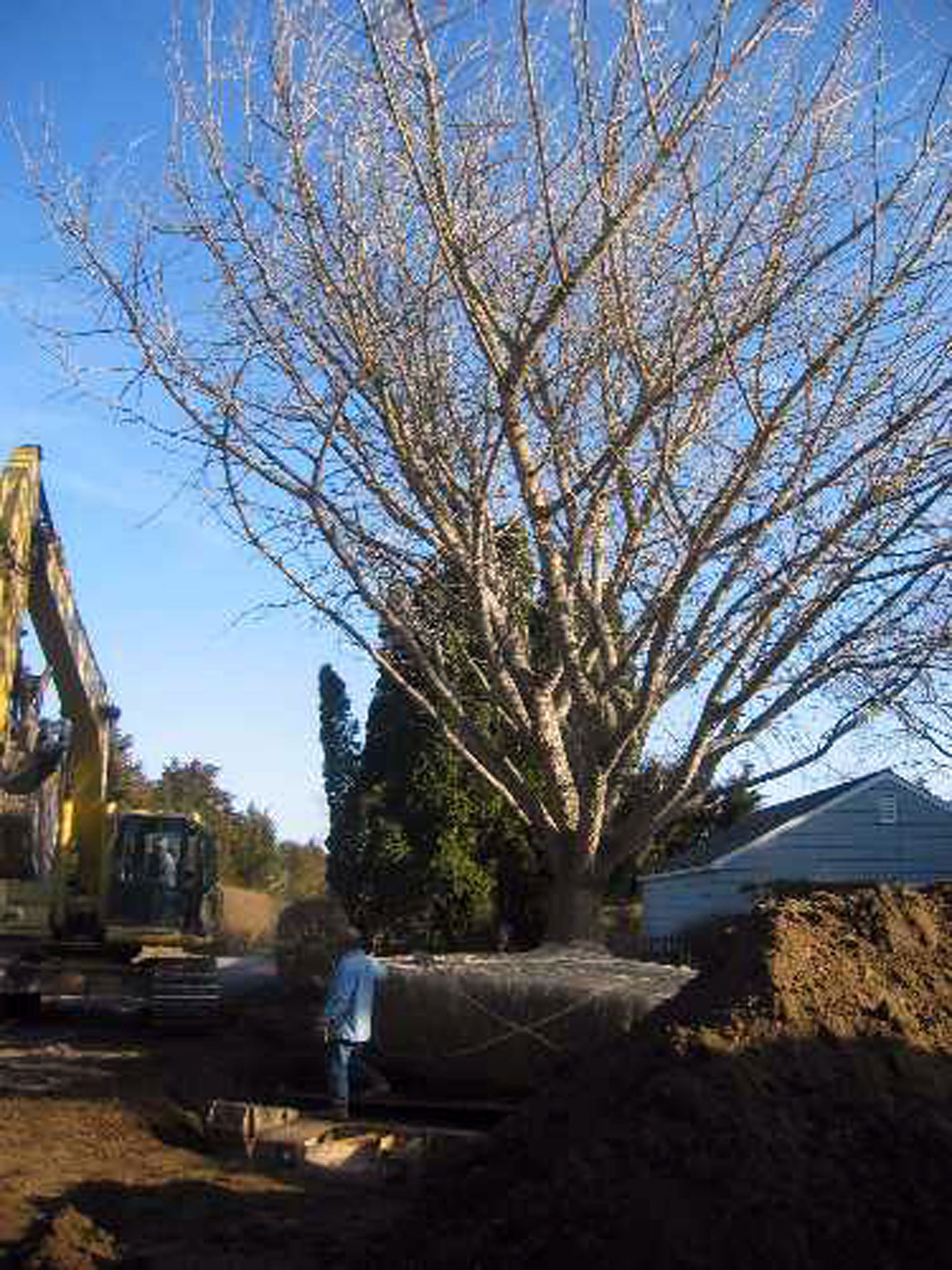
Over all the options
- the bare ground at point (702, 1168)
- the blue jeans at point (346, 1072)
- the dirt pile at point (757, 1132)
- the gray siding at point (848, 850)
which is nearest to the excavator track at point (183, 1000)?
the blue jeans at point (346, 1072)

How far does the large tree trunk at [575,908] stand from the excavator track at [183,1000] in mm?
7271

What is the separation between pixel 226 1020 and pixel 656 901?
10.6 m

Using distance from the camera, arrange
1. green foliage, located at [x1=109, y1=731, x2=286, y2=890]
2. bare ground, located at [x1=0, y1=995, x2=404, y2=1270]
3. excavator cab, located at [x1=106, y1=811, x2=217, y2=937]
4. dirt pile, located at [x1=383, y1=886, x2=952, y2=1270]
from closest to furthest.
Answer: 1. dirt pile, located at [x1=383, y1=886, x2=952, y2=1270]
2. bare ground, located at [x1=0, y1=995, x2=404, y2=1270]
3. excavator cab, located at [x1=106, y1=811, x2=217, y2=937]
4. green foliage, located at [x1=109, y1=731, x2=286, y2=890]

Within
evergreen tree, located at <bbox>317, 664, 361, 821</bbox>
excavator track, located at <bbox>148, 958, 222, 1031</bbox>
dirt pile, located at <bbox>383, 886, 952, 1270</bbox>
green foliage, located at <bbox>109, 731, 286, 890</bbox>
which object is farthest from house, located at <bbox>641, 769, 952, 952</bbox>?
green foliage, located at <bbox>109, 731, 286, 890</bbox>

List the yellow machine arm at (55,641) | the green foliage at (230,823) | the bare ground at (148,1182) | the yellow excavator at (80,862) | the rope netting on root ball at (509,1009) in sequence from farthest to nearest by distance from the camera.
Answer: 1. the green foliage at (230,823)
2. the yellow excavator at (80,862)
3. the yellow machine arm at (55,641)
4. the rope netting on root ball at (509,1009)
5. the bare ground at (148,1182)

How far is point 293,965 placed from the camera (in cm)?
2380

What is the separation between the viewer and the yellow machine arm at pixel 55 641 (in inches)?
568

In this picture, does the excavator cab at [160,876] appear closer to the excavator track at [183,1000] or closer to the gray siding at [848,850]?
the excavator track at [183,1000]

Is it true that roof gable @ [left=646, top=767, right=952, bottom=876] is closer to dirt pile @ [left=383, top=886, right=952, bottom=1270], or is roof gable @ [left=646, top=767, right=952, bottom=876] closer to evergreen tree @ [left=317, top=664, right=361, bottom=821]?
evergreen tree @ [left=317, top=664, right=361, bottom=821]

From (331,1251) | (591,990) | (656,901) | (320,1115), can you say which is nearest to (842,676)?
(591,990)

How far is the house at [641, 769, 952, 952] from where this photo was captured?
24328 millimetres

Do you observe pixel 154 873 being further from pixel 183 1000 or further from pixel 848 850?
pixel 848 850

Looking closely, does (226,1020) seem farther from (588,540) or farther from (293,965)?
(588,540)

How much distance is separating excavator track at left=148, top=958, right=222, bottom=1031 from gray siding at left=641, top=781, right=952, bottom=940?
9906 mm
